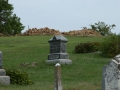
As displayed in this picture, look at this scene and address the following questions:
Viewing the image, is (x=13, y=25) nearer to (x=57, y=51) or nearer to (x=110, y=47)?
(x=110, y=47)

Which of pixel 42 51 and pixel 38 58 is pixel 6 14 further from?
pixel 38 58

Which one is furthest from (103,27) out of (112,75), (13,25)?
(112,75)

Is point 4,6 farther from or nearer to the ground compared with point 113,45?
farther from the ground

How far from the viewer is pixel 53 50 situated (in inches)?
828

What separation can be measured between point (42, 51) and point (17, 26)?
25524 millimetres

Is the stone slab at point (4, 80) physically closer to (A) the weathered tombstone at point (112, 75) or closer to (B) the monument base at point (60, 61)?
(B) the monument base at point (60, 61)

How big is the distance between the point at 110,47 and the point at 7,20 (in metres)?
27.7

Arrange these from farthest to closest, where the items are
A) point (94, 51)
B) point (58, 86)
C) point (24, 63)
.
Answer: point (94, 51)
point (24, 63)
point (58, 86)

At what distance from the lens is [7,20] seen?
163 feet

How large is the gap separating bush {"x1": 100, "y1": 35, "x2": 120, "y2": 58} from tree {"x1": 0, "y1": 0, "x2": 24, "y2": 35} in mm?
25723

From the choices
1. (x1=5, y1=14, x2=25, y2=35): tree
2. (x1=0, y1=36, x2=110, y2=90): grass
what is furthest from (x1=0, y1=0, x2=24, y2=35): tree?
(x1=0, y1=36, x2=110, y2=90): grass

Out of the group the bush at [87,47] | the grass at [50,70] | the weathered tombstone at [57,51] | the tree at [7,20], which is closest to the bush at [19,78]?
the grass at [50,70]

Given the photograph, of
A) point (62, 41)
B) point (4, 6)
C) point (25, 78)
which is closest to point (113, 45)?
point (62, 41)

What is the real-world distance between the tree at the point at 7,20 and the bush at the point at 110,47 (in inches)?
1013
